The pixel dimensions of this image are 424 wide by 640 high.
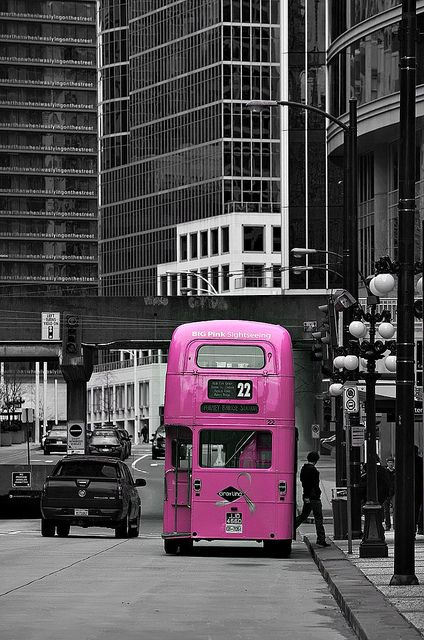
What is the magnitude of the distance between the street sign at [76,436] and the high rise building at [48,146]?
12627cm

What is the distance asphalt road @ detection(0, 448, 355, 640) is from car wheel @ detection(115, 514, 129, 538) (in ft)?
7.03

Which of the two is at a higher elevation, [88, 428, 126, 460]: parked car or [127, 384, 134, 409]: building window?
[127, 384, 134, 409]: building window

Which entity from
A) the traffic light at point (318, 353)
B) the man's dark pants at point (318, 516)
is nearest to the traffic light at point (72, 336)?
the traffic light at point (318, 353)

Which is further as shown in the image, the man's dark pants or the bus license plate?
the man's dark pants

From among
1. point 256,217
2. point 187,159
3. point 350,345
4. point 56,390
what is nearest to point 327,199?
point 256,217

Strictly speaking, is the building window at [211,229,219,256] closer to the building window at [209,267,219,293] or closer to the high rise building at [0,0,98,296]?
the building window at [209,267,219,293]

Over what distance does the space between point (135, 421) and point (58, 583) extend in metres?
140

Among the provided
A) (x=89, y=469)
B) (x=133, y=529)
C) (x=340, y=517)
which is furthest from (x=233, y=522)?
(x=133, y=529)

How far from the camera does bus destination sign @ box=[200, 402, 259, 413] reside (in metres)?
31.5

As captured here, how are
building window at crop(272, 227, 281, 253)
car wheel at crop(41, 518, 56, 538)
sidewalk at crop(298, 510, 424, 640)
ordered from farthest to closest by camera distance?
building window at crop(272, 227, 281, 253)
car wheel at crop(41, 518, 56, 538)
sidewalk at crop(298, 510, 424, 640)

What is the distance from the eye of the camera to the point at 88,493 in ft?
121

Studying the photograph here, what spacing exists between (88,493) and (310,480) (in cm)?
471

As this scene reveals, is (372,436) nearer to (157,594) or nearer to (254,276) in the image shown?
(157,594)

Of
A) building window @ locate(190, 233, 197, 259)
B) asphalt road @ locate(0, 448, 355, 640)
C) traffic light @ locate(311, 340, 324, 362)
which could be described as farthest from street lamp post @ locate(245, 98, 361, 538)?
building window @ locate(190, 233, 197, 259)
